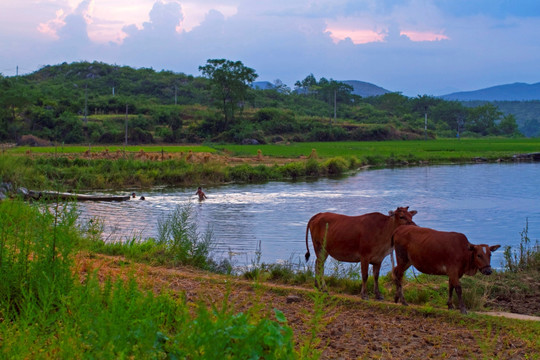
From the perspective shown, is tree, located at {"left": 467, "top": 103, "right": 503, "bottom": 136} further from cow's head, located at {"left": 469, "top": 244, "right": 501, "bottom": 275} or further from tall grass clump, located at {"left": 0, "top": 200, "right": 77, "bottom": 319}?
tall grass clump, located at {"left": 0, "top": 200, "right": 77, "bottom": 319}

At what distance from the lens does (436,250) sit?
7.00 meters

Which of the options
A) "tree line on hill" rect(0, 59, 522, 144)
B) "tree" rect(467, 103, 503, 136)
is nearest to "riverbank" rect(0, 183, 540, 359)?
"tree line on hill" rect(0, 59, 522, 144)

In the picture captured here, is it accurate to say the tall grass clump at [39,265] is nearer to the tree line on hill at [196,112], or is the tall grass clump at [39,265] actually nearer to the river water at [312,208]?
the river water at [312,208]

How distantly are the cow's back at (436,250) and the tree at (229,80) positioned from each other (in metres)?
63.4

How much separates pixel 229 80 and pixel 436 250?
64975 millimetres

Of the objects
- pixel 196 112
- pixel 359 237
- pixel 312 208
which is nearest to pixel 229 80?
pixel 196 112

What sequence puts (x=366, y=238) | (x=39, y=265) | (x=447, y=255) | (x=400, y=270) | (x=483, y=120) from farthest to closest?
(x=483, y=120) → (x=366, y=238) → (x=400, y=270) → (x=447, y=255) → (x=39, y=265)

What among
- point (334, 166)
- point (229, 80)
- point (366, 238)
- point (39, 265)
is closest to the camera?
point (39, 265)

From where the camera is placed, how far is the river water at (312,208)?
15.5m

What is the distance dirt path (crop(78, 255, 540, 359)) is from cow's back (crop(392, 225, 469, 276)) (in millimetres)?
637

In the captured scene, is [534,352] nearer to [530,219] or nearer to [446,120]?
[530,219]

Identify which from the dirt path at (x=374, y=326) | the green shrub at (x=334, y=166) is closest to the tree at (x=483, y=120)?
the green shrub at (x=334, y=166)

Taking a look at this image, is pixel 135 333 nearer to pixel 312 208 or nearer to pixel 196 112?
pixel 312 208

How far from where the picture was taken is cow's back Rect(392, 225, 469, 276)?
6.96 m
